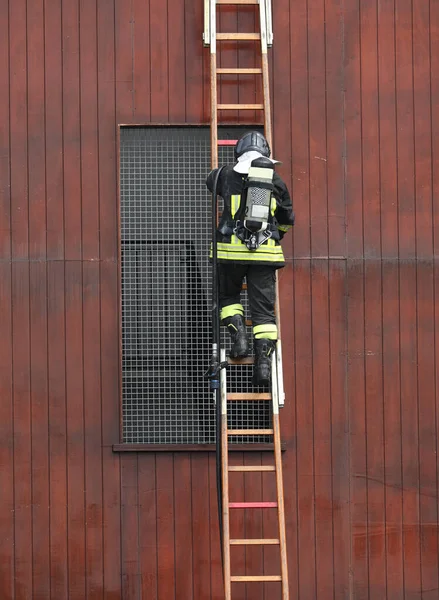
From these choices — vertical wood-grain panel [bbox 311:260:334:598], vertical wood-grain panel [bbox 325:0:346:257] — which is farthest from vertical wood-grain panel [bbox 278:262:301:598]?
vertical wood-grain panel [bbox 325:0:346:257]

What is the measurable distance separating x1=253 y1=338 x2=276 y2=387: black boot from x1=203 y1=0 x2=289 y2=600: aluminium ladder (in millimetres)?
115

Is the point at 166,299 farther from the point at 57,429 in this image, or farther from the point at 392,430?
the point at 392,430

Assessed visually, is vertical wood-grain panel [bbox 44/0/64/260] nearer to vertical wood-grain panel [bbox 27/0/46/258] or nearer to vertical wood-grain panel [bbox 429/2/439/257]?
vertical wood-grain panel [bbox 27/0/46/258]

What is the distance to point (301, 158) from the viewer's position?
7.64 metres

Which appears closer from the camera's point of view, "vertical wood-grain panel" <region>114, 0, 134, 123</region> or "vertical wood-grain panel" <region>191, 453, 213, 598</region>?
"vertical wood-grain panel" <region>191, 453, 213, 598</region>

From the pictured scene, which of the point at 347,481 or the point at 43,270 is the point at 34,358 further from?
the point at 347,481

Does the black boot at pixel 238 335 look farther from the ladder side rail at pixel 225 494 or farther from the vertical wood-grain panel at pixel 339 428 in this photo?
the vertical wood-grain panel at pixel 339 428

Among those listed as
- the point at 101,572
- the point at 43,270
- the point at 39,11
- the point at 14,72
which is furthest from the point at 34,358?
the point at 39,11

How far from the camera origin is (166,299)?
7676 millimetres

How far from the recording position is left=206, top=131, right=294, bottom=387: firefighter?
6.31 m

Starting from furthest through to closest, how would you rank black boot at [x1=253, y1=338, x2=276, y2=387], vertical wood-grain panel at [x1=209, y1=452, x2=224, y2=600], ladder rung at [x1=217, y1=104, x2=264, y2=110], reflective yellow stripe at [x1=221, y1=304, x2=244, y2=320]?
vertical wood-grain panel at [x1=209, y1=452, x2=224, y2=600]
ladder rung at [x1=217, y1=104, x2=264, y2=110]
reflective yellow stripe at [x1=221, y1=304, x2=244, y2=320]
black boot at [x1=253, y1=338, x2=276, y2=387]

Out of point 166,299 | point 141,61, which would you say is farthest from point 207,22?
point 166,299

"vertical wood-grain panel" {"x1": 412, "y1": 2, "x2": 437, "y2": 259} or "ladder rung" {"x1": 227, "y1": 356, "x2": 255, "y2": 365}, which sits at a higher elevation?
"vertical wood-grain panel" {"x1": 412, "y1": 2, "x2": 437, "y2": 259}

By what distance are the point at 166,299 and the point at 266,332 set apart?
1.38 m
